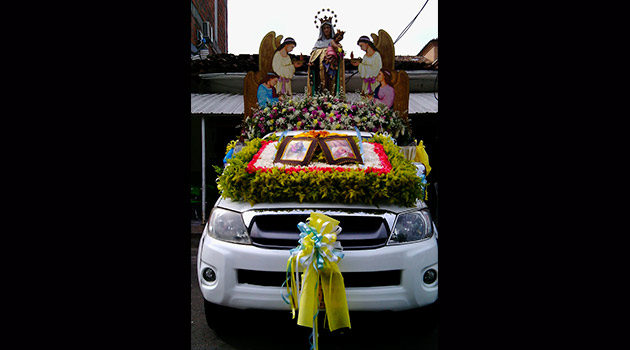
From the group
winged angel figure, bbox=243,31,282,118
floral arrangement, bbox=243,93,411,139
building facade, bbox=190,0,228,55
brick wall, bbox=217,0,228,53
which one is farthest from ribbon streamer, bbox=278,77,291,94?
brick wall, bbox=217,0,228,53

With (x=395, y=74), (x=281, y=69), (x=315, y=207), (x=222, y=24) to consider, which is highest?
(x=222, y=24)

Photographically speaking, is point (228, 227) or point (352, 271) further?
point (228, 227)

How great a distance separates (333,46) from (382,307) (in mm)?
5369

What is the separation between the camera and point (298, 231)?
9.24 ft

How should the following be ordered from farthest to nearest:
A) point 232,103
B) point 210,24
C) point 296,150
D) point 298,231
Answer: point 210,24 < point 232,103 < point 296,150 < point 298,231

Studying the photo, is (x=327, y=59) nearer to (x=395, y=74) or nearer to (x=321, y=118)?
(x=395, y=74)

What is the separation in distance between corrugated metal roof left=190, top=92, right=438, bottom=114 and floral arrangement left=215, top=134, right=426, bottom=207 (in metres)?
4.76

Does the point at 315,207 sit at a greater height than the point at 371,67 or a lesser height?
lesser

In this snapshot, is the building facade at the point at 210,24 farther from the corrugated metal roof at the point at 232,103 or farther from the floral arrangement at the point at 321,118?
the floral arrangement at the point at 321,118

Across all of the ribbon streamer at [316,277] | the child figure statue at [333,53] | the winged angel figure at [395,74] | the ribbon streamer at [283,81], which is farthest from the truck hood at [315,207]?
the child figure statue at [333,53]

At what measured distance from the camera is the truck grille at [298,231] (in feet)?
8.96

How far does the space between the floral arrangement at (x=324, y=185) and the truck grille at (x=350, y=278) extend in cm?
54

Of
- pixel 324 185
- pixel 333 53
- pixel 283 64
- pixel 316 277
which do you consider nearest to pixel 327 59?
pixel 333 53

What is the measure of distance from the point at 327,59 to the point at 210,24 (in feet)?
25.9
